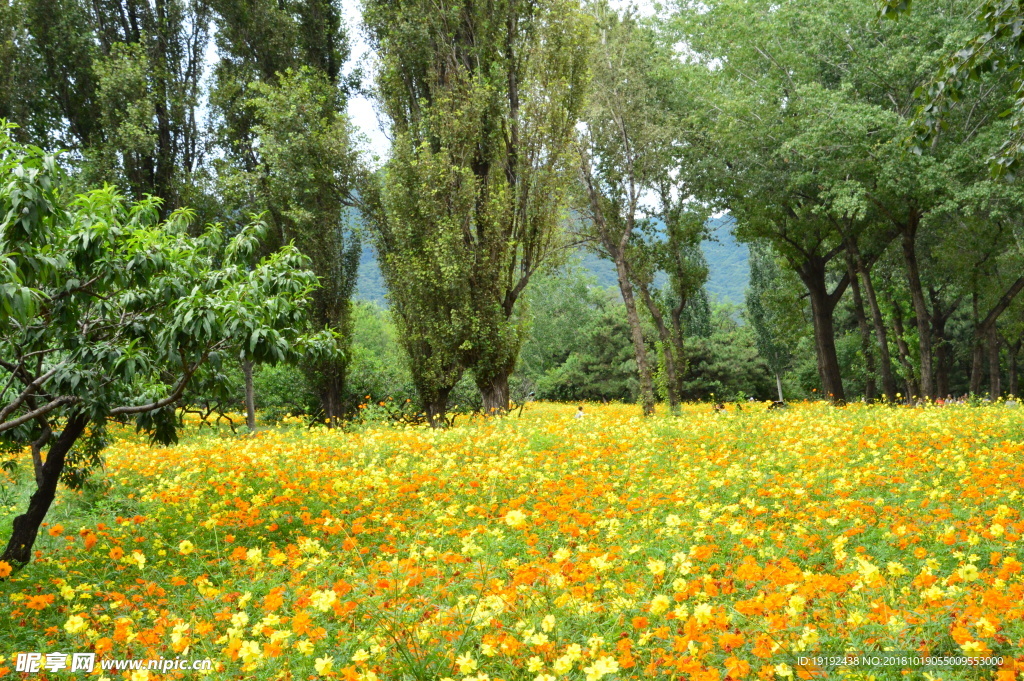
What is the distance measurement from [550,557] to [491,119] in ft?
40.2

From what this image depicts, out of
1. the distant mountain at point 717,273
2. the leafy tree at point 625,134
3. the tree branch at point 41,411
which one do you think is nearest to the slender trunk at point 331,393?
the leafy tree at point 625,134

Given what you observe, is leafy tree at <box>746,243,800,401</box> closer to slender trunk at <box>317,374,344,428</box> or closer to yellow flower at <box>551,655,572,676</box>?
slender trunk at <box>317,374,344,428</box>

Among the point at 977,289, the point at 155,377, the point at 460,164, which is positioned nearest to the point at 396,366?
the point at 460,164

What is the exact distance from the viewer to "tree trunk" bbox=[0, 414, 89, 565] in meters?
5.41

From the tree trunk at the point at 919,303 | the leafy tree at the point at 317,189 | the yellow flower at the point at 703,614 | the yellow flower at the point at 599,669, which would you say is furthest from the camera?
the tree trunk at the point at 919,303

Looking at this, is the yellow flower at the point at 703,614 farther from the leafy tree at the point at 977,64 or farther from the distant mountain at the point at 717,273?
the distant mountain at the point at 717,273

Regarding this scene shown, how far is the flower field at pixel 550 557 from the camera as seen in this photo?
3049mm

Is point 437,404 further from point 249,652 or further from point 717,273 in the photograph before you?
point 717,273

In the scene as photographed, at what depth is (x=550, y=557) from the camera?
4691mm

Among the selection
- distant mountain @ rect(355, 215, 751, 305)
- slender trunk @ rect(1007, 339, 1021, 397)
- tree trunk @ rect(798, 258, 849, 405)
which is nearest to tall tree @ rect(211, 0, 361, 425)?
tree trunk @ rect(798, 258, 849, 405)

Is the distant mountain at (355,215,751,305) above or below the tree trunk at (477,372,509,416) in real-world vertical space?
above

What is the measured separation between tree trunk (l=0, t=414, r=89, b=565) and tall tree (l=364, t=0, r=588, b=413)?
30.5ft

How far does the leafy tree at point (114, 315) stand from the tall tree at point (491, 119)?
883 centimetres

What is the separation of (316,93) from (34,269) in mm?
14431
